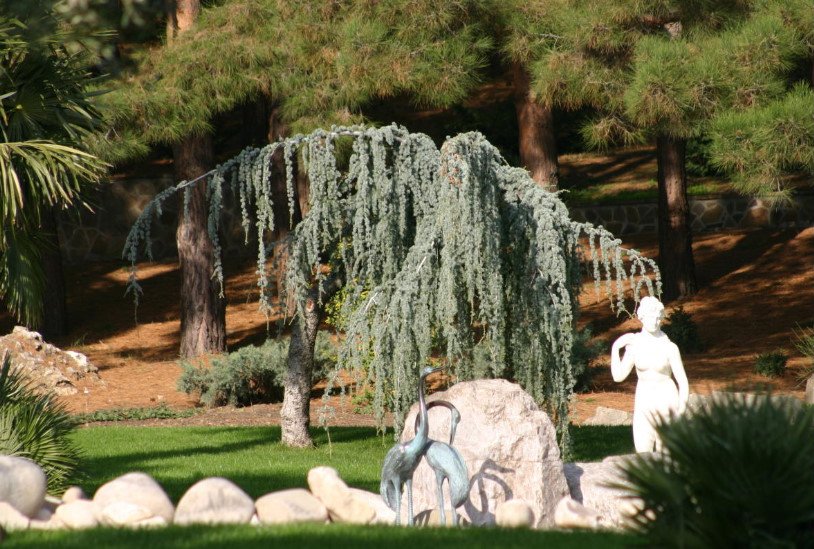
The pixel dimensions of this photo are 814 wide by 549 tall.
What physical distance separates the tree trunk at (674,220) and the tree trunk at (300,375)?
34.7ft

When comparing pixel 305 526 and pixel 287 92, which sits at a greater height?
pixel 287 92

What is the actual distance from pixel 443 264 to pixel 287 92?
714 cm

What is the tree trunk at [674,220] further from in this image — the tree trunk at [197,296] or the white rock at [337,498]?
the white rock at [337,498]

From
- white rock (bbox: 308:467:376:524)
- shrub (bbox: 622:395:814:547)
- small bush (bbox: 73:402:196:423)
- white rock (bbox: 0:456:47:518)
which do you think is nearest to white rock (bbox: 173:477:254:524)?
white rock (bbox: 308:467:376:524)

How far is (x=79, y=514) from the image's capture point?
23.2 feet

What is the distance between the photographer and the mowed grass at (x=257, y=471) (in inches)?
247

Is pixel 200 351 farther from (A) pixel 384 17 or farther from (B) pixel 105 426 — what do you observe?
(A) pixel 384 17

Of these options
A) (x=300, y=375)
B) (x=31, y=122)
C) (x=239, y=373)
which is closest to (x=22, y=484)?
(x=300, y=375)

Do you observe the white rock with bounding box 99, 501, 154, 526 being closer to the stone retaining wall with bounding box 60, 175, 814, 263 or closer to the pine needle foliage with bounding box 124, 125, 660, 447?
the pine needle foliage with bounding box 124, 125, 660, 447

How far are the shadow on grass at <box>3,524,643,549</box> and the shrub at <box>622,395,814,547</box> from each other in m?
0.55

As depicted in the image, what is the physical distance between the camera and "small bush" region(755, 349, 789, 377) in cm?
1667

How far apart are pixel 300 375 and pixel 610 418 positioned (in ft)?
15.6

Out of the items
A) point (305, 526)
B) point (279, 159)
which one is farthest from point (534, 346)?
point (279, 159)

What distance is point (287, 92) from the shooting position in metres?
15.9
